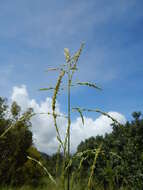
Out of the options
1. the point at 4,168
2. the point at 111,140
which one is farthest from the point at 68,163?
the point at 111,140

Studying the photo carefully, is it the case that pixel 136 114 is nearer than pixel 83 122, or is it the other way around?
pixel 83 122

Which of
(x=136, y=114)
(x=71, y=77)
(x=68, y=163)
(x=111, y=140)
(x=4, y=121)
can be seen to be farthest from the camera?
(x=4, y=121)

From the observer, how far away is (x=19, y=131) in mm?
16562

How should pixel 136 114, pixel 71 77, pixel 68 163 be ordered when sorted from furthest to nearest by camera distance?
pixel 136 114
pixel 71 77
pixel 68 163

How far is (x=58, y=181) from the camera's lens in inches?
44.3

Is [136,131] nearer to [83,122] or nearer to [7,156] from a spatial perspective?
[7,156]

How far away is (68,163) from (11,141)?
1503 cm

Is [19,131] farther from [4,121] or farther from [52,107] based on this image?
[52,107]

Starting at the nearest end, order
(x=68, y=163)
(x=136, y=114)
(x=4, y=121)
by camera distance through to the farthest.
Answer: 1. (x=68, y=163)
2. (x=136, y=114)
3. (x=4, y=121)

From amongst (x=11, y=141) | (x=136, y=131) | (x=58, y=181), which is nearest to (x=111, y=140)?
(x=136, y=131)

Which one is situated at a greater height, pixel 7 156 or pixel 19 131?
pixel 19 131

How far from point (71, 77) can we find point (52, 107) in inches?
8.5

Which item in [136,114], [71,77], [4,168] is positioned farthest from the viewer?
[136,114]

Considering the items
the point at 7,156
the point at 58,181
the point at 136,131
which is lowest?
the point at 58,181
